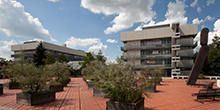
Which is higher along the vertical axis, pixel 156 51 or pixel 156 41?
pixel 156 41

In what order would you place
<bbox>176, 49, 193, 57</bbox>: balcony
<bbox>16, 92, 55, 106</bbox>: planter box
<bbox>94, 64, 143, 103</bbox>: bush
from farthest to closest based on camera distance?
<bbox>176, 49, 193, 57</bbox>: balcony, <bbox>16, 92, 55, 106</bbox>: planter box, <bbox>94, 64, 143, 103</bbox>: bush

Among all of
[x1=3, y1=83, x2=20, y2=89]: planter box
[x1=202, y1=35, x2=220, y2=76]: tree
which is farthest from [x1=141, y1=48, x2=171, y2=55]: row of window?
[x1=3, y1=83, x2=20, y2=89]: planter box

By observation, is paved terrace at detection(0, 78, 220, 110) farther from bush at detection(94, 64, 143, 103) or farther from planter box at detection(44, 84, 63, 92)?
planter box at detection(44, 84, 63, 92)

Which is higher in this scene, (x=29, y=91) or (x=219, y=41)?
(x=219, y=41)

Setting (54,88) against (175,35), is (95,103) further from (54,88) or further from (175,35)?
(175,35)

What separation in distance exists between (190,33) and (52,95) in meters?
38.3

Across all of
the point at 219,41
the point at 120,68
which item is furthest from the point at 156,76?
the point at 219,41

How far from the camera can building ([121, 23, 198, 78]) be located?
34562 mm

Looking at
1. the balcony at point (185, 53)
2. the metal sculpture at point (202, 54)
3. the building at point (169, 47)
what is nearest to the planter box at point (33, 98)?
the metal sculpture at point (202, 54)

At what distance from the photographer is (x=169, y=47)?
36.3 metres

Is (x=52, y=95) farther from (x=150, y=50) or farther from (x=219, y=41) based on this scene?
(x=219, y=41)

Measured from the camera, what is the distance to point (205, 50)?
46.4 feet

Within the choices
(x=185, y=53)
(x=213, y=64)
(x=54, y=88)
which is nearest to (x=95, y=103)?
(x=54, y=88)

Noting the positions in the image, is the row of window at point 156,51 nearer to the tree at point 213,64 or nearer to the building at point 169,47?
the building at point 169,47
